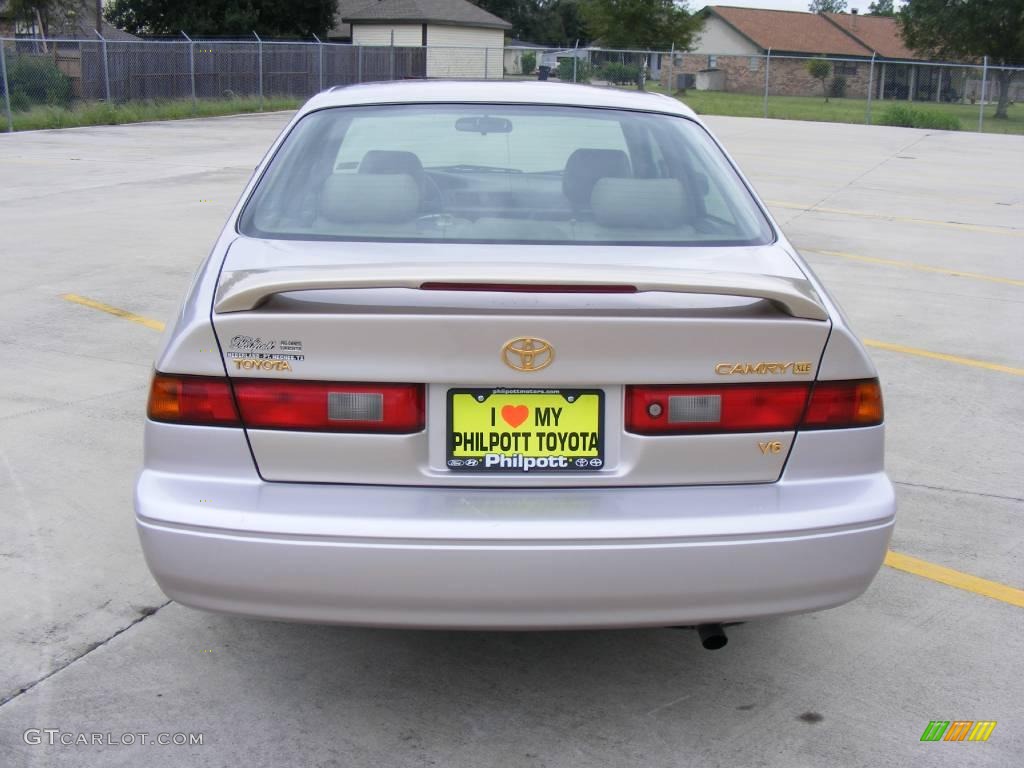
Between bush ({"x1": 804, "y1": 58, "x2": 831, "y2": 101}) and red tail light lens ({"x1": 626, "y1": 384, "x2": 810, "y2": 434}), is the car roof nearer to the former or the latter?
A: red tail light lens ({"x1": 626, "y1": 384, "x2": 810, "y2": 434})

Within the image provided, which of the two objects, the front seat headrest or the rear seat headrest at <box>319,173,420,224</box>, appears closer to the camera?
the rear seat headrest at <box>319,173,420,224</box>

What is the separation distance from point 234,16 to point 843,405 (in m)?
47.2

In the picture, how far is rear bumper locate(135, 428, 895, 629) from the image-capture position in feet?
8.77

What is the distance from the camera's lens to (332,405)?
277 centimetres

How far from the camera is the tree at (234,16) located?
4669 centimetres

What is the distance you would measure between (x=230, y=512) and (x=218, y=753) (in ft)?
2.14

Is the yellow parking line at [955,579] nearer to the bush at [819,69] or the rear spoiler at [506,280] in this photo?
the rear spoiler at [506,280]

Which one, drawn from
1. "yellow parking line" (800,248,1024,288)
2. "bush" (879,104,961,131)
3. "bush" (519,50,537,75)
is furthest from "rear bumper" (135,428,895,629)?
"bush" (519,50,537,75)

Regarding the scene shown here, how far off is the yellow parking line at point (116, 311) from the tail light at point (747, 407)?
5.13 metres

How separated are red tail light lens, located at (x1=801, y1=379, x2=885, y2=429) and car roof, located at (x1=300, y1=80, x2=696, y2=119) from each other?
1543mm

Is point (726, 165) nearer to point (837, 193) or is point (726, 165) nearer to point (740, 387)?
point (740, 387)

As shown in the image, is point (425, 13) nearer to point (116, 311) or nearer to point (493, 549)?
point (116, 311)

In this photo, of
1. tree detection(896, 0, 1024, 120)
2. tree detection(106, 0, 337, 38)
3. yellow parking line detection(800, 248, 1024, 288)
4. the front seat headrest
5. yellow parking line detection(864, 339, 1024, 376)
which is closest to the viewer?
the front seat headrest

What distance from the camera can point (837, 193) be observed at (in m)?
15.7
